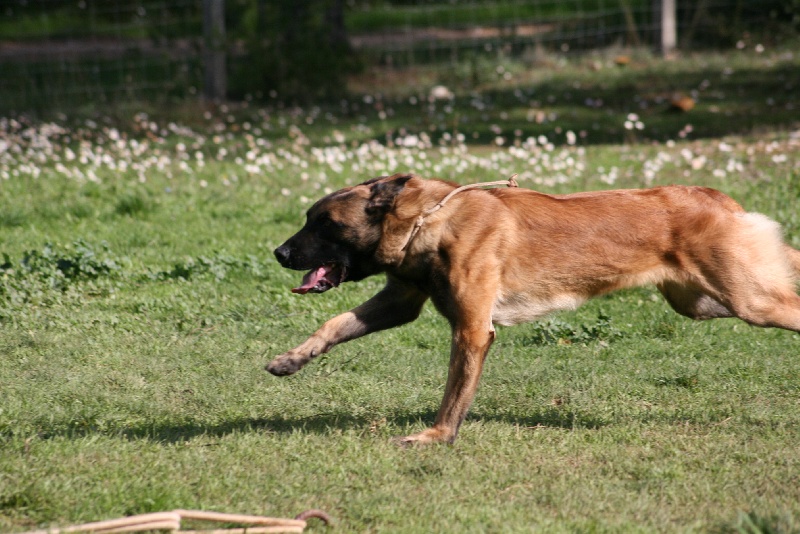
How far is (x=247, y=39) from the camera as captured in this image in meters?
15.2

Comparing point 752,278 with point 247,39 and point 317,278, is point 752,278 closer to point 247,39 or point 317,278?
point 317,278

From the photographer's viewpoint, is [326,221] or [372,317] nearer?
[326,221]

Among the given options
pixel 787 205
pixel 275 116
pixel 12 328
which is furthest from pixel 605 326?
pixel 275 116

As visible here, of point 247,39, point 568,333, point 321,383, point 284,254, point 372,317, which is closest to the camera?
point 284,254

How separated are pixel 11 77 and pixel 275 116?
546cm

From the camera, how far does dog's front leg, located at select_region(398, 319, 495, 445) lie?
497 centimetres

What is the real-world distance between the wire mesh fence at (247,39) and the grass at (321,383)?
4.86 meters

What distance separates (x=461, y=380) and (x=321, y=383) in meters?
1.22

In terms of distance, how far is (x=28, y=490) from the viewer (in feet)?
13.8

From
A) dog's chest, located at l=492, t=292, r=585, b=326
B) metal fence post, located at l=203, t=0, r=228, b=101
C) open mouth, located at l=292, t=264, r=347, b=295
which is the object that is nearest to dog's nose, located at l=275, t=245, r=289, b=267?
open mouth, located at l=292, t=264, r=347, b=295

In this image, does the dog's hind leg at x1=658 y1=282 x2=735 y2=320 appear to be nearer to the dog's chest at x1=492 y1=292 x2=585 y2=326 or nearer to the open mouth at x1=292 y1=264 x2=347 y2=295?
the dog's chest at x1=492 y1=292 x2=585 y2=326

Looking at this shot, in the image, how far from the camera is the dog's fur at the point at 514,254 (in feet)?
16.4

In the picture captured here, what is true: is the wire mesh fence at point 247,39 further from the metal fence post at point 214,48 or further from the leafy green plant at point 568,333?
the leafy green plant at point 568,333

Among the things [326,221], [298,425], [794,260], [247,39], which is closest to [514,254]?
[326,221]
